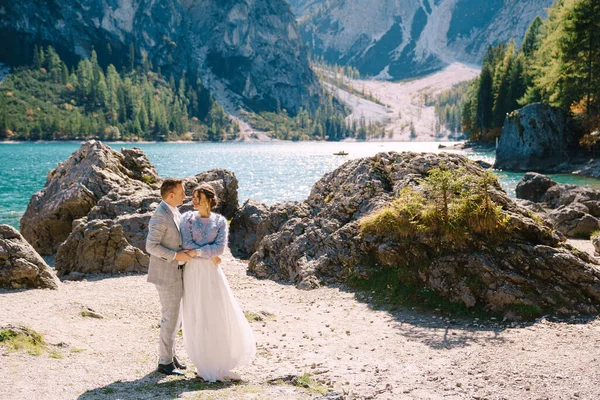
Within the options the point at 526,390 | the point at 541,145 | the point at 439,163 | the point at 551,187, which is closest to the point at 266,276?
the point at 439,163

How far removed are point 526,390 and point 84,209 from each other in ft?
61.5

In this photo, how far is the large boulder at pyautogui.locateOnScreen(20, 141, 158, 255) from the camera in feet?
71.0

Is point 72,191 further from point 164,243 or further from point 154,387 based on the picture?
point 154,387

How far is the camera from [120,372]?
27.6 ft

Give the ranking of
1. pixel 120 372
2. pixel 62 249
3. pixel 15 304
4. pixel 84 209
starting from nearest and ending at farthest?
pixel 120 372
pixel 15 304
pixel 62 249
pixel 84 209

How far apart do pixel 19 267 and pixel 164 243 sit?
7.78 meters

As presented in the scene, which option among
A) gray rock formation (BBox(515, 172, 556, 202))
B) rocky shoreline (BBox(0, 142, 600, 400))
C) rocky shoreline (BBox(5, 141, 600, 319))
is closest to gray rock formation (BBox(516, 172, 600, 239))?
gray rock formation (BBox(515, 172, 556, 202))

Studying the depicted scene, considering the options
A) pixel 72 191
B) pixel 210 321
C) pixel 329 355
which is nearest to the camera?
pixel 210 321

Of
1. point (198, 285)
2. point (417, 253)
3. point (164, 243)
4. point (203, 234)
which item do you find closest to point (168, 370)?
point (198, 285)

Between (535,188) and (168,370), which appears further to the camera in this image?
(535,188)

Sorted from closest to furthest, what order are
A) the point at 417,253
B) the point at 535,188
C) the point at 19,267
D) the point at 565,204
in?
the point at 417,253
the point at 19,267
the point at 565,204
the point at 535,188

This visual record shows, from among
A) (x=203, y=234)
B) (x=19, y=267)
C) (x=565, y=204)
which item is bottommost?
(x=565, y=204)

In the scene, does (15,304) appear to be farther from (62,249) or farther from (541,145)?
(541,145)

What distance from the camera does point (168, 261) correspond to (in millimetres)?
8234
